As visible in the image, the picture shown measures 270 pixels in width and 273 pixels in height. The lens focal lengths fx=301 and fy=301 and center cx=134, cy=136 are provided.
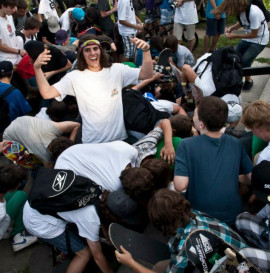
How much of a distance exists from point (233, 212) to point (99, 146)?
3.83 feet

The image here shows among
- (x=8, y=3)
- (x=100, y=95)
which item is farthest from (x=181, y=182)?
(x=8, y=3)

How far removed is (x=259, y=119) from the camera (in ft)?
7.75

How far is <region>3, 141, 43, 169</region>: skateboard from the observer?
10.4 ft

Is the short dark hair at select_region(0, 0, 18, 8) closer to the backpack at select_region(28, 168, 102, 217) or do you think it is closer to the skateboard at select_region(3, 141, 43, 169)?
the skateboard at select_region(3, 141, 43, 169)

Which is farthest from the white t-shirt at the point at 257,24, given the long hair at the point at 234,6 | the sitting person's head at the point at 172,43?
the sitting person's head at the point at 172,43

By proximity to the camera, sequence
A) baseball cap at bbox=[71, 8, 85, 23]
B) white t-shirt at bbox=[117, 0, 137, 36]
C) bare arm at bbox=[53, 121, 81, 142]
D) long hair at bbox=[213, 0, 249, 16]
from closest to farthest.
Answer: bare arm at bbox=[53, 121, 81, 142]
long hair at bbox=[213, 0, 249, 16]
white t-shirt at bbox=[117, 0, 137, 36]
baseball cap at bbox=[71, 8, 85, 23]

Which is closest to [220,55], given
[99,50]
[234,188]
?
[99,50]

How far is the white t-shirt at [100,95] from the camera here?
2.97 m

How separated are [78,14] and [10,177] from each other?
4139 millimetres

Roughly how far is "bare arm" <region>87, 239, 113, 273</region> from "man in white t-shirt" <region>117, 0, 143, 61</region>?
13.5ft

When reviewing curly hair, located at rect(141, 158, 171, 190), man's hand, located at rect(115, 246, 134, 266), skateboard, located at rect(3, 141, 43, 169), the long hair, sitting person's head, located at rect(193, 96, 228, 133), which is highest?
the long hair

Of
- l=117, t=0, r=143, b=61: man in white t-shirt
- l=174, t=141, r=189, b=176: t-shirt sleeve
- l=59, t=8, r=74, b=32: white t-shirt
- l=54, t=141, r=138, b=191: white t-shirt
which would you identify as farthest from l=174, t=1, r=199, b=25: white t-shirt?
l=174, t=141, r=189, b=176: t-shirt sleeve

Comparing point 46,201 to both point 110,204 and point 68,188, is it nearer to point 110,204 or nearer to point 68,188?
point 68,188

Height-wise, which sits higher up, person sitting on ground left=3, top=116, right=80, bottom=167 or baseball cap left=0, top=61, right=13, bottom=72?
baseball cap left=0, top=61, right=13, bottom=72
